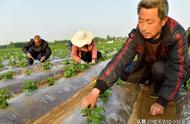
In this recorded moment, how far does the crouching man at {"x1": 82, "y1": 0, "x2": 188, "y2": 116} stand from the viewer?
4055 millimetres

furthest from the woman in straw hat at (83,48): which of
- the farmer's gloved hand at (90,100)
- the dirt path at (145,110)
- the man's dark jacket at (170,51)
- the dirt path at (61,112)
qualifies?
the farmer's gloved hand at (90,100)

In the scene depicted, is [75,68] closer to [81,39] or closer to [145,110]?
[81,39]

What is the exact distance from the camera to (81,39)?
1045cm

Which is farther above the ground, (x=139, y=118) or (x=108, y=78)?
(x=108, y=78)

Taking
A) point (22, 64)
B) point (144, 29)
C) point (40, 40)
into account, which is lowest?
point (22, 64)

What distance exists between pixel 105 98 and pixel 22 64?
9609 mm

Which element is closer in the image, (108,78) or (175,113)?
(108,78)

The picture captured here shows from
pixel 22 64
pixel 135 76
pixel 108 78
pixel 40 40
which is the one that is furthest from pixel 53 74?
pixel 108 78

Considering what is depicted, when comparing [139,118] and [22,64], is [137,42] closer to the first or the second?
[139,118]

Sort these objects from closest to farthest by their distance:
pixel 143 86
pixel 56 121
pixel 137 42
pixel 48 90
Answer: pixel 137 42 → pixel 56 121 → pixel 143 86 → pixel 48 90

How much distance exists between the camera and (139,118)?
197 inches

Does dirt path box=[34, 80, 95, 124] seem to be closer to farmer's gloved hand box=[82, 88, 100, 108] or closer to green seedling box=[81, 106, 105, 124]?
green seedling box=[81, 106, 105, 124]

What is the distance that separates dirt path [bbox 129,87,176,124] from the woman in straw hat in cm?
428

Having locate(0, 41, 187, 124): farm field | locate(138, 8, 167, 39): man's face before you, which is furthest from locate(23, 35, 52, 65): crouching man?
locate(138, 8, 167, 39): man's face
